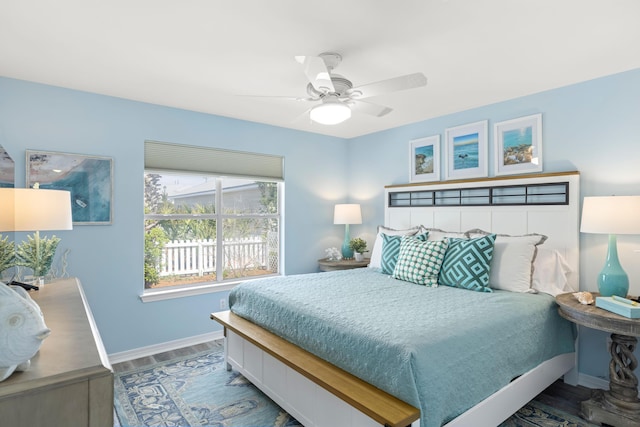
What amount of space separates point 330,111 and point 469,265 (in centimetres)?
165

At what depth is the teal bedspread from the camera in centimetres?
167

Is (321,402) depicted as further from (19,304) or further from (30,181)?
(30,181)

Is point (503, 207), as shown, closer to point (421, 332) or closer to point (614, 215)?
point (614, 215)

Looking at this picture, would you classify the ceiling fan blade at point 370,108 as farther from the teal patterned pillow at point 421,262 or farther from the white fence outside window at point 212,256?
the white fence outside window at point 212,256

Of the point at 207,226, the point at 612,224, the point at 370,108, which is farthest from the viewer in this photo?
the point at 207,226

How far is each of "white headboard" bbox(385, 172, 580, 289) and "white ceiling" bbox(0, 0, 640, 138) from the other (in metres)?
0.84

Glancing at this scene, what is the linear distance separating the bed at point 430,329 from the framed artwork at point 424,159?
259 mm

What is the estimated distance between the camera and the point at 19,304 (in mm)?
885

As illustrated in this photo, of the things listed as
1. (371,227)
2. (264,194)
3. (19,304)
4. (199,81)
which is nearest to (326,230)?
(371,227)

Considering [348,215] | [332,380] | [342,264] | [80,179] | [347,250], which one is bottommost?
[332,380]

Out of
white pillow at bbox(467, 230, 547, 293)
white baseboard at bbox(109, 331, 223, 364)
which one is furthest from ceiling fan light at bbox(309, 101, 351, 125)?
white baseboard at bbox(109, 331, 223, 364)

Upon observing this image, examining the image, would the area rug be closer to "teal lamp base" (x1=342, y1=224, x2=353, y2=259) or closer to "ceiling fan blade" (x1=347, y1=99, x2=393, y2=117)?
"teal lamp base" (x1=342, y1=224, x2=353, y2=259)

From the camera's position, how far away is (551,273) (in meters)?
2.82

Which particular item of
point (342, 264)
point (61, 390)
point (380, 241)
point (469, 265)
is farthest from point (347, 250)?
point (61, 390)
